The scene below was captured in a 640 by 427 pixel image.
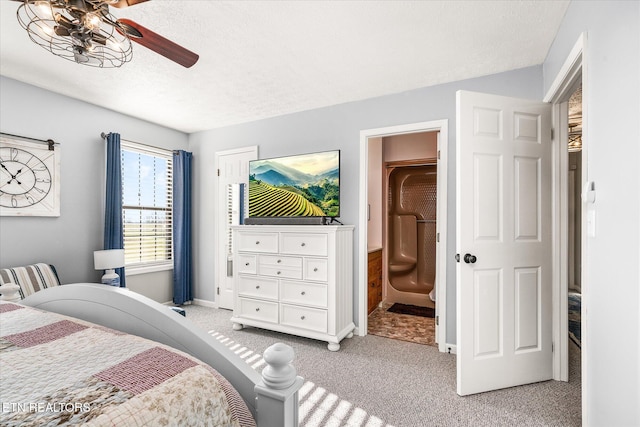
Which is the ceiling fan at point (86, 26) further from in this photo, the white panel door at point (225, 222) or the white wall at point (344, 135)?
the white panel door at point (225, 222)

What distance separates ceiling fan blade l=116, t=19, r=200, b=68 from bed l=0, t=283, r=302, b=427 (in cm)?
122

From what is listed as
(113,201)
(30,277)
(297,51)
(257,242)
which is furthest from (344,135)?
(30,277)

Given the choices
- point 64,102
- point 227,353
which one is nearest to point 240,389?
point 227,353

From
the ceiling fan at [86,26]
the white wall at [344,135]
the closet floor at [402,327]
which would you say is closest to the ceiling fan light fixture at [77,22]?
the ceiling fan at [86,26]

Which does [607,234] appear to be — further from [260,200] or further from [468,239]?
[260,200]

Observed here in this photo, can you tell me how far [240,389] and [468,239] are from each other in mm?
1723

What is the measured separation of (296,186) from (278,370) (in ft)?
8.18

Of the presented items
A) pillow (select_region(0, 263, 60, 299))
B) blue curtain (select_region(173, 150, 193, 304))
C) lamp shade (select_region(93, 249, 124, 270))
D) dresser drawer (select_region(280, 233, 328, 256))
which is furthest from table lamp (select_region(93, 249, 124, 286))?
dresser drawer (select_region(280, 233, 328, 256))

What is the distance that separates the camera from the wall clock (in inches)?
106

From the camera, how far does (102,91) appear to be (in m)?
3.00

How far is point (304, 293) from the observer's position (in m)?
2.91

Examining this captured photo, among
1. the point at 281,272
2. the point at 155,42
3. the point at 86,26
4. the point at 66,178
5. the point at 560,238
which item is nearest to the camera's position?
the point at 86,26

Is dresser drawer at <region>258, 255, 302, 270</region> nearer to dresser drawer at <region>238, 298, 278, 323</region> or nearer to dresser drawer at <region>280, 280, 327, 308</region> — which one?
dresser drawer at <region>280, 280, 327, 308</region>

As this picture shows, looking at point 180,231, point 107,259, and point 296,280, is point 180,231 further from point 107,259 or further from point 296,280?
point 296,280
